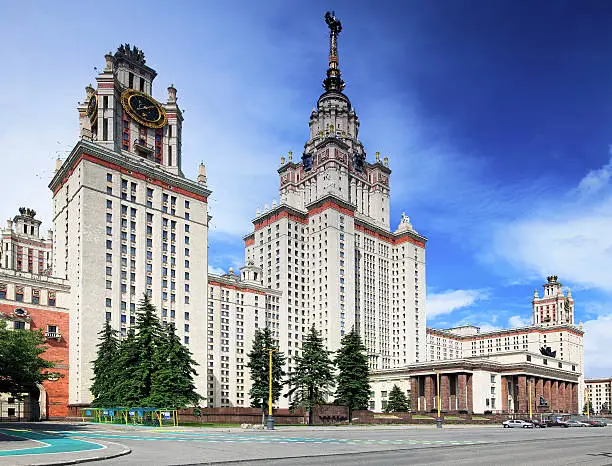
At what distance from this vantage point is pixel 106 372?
253ft

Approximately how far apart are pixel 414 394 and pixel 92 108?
85537 mm

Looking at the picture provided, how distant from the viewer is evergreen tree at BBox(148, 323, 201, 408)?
6406 centimetres

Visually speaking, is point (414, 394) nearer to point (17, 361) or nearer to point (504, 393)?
point (504, 393)

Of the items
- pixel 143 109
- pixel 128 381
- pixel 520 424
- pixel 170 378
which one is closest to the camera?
pixel 170 378

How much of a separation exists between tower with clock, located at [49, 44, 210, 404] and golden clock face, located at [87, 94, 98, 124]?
180mm

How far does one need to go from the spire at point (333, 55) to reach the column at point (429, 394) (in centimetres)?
Result: 9330

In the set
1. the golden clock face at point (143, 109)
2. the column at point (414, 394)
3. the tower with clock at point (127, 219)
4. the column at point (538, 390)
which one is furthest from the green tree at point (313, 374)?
the column at point (538, 390)

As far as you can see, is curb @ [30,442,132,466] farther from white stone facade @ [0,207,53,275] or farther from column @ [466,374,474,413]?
white stone facade @ [0,207,53,275]

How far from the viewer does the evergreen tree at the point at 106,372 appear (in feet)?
233

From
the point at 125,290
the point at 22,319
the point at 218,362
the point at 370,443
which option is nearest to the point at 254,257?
the point at 218,362

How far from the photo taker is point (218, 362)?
133 metres

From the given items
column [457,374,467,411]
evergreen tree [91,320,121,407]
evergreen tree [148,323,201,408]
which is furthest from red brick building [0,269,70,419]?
column [457,374,467,411]

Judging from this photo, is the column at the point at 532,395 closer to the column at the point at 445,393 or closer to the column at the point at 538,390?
the column at the point at 538,390

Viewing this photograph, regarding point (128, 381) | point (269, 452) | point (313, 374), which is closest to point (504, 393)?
point (313, 374)
